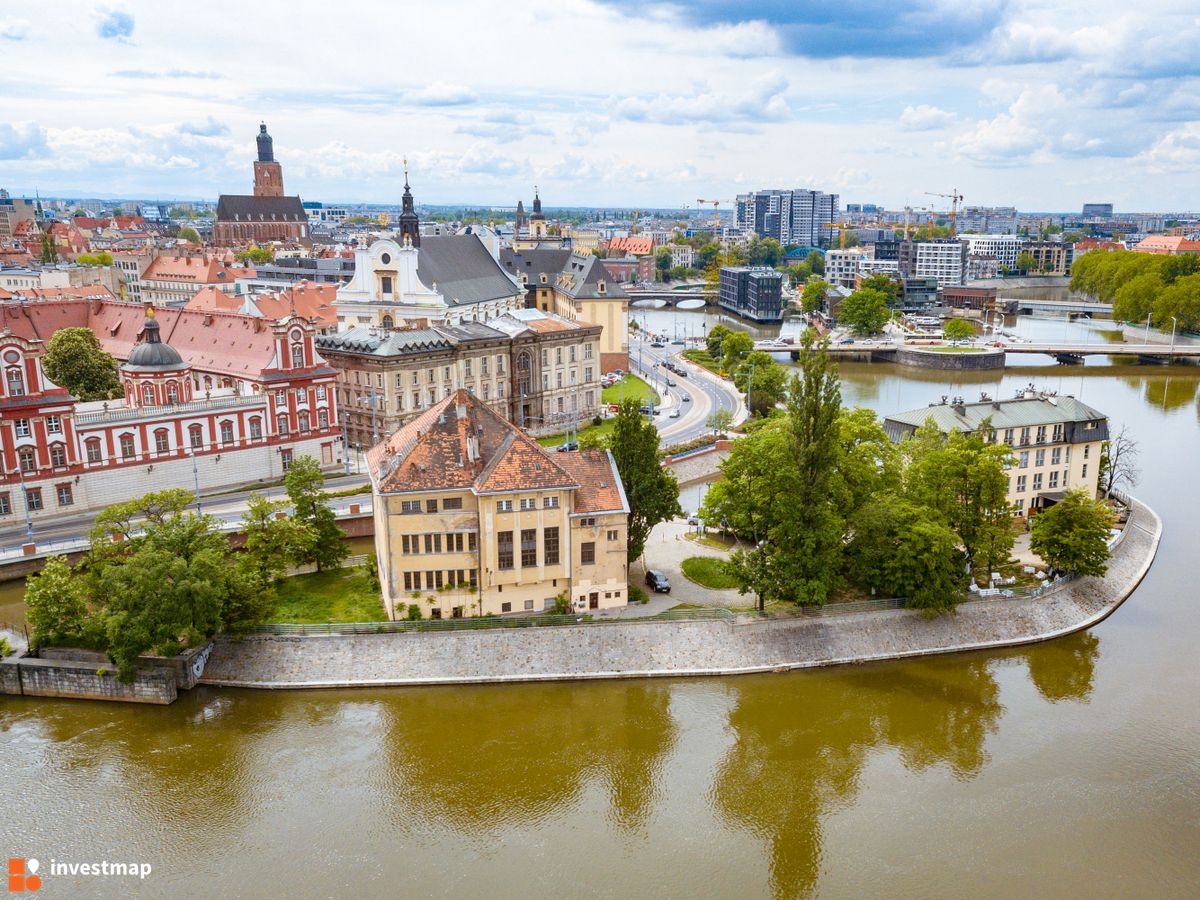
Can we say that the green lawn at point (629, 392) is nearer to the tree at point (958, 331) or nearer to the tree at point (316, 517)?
the tree at point (316, 517)

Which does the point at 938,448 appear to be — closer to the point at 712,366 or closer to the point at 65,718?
the point at 65,718

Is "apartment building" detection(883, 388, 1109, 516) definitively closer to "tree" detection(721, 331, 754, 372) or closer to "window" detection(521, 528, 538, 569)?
"window" detection(521, 528, 538, 569)

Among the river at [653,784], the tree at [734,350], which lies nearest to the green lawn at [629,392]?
the tree at [734,350]

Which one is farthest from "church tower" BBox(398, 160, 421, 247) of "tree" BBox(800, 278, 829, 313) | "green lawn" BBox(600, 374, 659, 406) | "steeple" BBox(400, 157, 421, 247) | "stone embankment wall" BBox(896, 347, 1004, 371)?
"tree" BBox(800, 278, 829, 313)

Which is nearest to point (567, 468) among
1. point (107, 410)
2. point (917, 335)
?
point (107, 410)

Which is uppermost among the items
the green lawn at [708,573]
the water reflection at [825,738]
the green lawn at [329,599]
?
the green lawn at [708,573]

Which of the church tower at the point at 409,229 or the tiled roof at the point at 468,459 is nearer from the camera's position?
the tiled roof at the point at 468,459
